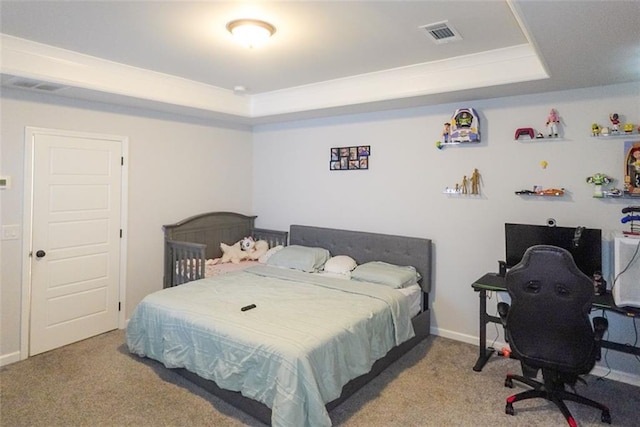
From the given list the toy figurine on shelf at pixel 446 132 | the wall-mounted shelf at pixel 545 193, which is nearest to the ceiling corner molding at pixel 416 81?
the toy figurine on shelf at pixel 446 132

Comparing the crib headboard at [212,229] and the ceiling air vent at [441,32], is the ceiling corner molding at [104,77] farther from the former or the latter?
the ceiling air vent at [441,32]

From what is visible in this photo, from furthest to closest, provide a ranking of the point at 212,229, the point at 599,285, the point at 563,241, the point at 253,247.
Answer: the point at 253,247
the point at 212,229
the point at 563,241
the point at 599,285

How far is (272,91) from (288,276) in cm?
215

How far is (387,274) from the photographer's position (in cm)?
385

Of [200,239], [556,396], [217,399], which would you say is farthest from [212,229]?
[556,396]

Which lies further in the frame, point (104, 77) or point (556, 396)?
point (104, 77)

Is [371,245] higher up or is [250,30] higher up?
[250,30]

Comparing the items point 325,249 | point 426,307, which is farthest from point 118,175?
point 426,307

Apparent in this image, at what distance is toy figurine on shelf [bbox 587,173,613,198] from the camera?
10.5 ft

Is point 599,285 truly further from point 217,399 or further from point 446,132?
point 217,399

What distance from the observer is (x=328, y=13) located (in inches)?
99.0

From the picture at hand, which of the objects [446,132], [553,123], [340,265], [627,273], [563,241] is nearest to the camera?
[627,273]

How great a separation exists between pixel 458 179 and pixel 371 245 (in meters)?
1.18

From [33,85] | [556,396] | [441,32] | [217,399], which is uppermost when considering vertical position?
[441,32]
